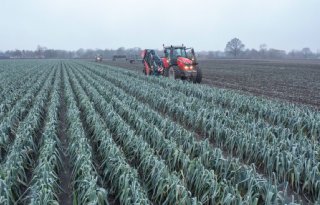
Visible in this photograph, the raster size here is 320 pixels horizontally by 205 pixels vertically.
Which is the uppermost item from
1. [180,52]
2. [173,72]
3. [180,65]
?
[180,52]

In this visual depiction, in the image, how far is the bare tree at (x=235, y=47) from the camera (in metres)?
120

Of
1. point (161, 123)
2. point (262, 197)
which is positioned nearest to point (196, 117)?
point (161, 123)

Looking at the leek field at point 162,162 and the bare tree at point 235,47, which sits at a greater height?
the bare tree at point 235,47

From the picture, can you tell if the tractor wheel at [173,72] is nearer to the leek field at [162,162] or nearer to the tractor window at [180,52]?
the tractor window at [180,52]

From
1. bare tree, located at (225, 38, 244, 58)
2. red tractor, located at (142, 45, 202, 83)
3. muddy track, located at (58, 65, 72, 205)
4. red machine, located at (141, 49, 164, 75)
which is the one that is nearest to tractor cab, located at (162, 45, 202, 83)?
red tractor, located at (142, 45, 202, 83)

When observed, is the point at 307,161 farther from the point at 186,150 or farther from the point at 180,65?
the point at 180,65

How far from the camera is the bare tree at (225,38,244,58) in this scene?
120 metres

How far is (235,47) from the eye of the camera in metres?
120

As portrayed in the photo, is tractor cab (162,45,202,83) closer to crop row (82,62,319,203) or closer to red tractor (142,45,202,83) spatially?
red tractor (142,45,202,83)

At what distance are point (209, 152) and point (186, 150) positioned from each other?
0.55 meters

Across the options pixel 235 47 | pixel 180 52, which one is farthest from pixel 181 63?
pixel 235 47

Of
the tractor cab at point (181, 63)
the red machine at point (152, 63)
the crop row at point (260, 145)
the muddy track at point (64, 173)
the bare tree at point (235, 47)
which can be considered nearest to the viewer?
the muddy track at point (64, 173)

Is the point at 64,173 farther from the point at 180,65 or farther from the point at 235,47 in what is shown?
the point at 235,47

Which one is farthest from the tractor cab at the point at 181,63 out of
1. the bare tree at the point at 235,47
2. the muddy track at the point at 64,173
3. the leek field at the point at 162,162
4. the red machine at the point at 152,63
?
the bare tree at the point at 235,47
